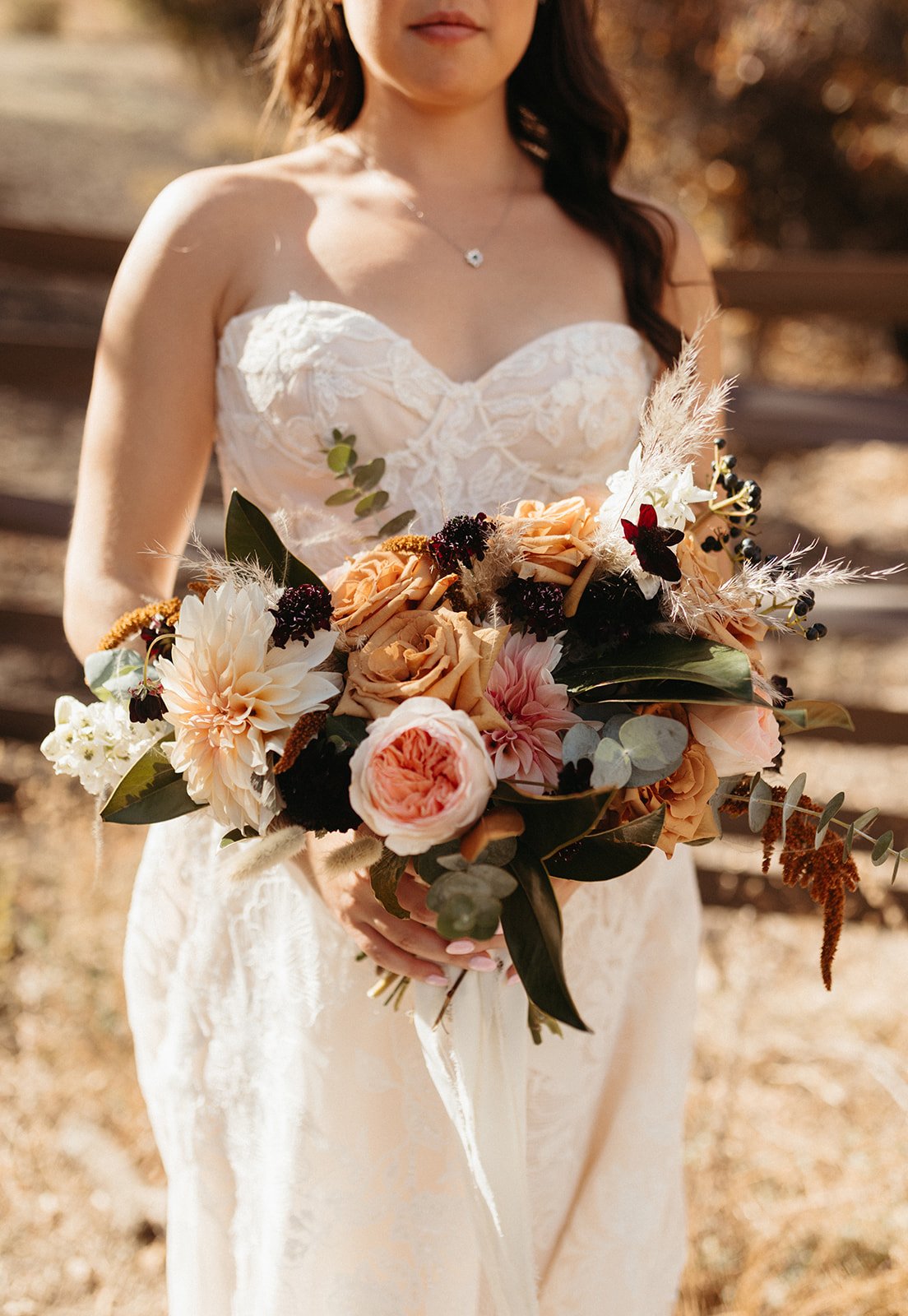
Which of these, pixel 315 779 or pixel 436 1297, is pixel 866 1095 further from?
pixel 315 779

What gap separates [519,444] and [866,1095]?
233cm

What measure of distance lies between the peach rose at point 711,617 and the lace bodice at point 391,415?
0.48 metres

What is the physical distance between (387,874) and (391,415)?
74 centimetres

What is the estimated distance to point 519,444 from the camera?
1.69 m

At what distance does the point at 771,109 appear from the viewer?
259 inches

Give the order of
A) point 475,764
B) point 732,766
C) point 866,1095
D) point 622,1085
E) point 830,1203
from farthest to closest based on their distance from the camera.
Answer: point 866,1095 → point 830,1203 → point 622,1085 → point 732,766 → point 475,764

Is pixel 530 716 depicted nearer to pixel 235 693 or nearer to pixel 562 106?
pixel 235 693

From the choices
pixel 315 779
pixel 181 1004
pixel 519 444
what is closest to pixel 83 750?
pixel 315 779

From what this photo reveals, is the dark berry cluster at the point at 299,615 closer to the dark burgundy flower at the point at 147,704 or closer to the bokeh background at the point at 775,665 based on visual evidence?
the dark burgundy flower at the point at 147,704

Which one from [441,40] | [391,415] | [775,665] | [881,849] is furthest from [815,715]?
[775,665]

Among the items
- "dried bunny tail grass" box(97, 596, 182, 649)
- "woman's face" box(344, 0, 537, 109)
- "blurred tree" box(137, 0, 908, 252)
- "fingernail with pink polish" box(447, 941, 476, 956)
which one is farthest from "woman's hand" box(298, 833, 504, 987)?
"blurred tree" box(137, 0, 908, 252)

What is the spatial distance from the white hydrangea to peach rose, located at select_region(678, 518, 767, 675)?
59 centimetres

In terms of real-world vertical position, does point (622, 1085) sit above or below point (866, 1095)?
above

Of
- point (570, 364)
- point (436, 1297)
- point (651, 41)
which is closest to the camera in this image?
point (436, 1297)
